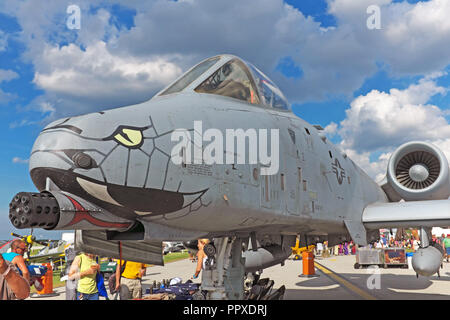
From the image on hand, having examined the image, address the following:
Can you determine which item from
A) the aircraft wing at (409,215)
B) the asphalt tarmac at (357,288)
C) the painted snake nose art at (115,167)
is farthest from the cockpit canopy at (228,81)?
the asphalt tarmac at (357,288)

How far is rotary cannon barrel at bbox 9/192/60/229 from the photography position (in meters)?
2.84

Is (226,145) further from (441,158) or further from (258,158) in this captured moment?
(441,158)

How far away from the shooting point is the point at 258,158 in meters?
4.44

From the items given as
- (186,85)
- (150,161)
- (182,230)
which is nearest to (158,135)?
(150,161)

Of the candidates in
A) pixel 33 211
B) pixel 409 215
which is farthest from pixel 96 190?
pixel 409 215

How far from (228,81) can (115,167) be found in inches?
92.4

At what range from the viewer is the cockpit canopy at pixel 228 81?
4.75 m

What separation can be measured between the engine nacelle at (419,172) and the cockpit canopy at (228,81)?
5555 mm

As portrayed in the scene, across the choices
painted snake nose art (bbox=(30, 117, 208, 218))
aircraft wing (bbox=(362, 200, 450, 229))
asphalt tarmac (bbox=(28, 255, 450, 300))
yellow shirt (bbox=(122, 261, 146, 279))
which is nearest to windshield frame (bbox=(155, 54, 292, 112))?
painted snake nose art (bbox=(30, 117, 208, 218))

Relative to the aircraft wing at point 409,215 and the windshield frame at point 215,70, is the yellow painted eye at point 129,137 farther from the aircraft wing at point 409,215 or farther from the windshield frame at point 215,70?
the aircraft wing at point 409,215

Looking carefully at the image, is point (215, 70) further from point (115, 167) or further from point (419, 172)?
point (419, 172)

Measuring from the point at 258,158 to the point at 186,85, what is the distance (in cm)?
124

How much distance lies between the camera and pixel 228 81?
503 cm

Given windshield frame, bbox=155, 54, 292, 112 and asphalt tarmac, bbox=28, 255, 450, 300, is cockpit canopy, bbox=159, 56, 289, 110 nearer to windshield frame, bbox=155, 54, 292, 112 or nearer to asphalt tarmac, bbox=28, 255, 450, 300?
windshield frame, bbox=155, 54, 292, 112
